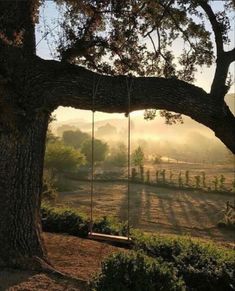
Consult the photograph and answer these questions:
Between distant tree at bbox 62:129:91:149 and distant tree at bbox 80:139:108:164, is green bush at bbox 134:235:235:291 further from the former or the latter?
distant tree at bbox 62:129:91:149

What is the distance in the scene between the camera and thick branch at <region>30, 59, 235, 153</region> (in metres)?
7.45

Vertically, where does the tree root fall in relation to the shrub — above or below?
below

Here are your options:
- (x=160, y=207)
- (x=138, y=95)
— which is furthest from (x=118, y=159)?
(x=138, y=95)

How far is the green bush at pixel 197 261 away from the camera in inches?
324

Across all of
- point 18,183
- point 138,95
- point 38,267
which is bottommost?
point 38,267

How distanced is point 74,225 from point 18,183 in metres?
4.37

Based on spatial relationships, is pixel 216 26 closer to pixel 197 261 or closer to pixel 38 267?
pixel 197 261

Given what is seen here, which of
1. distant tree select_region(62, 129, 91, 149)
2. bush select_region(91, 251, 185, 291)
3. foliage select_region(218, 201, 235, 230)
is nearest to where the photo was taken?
bush select_region(91, 251, 185, 291)

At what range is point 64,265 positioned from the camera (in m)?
8.64

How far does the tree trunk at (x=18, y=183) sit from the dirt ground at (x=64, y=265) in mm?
596

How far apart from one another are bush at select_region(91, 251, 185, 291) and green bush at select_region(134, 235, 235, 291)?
2.15 metres

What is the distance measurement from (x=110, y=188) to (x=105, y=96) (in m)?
25.8

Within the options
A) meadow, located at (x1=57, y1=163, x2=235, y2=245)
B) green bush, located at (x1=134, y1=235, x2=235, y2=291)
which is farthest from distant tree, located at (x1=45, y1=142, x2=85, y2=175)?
green bush, located at (x1=134, y1=235, x2=235, y2=291)

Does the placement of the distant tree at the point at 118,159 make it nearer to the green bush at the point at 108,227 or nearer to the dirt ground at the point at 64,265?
the green bush at the point at 108,227
